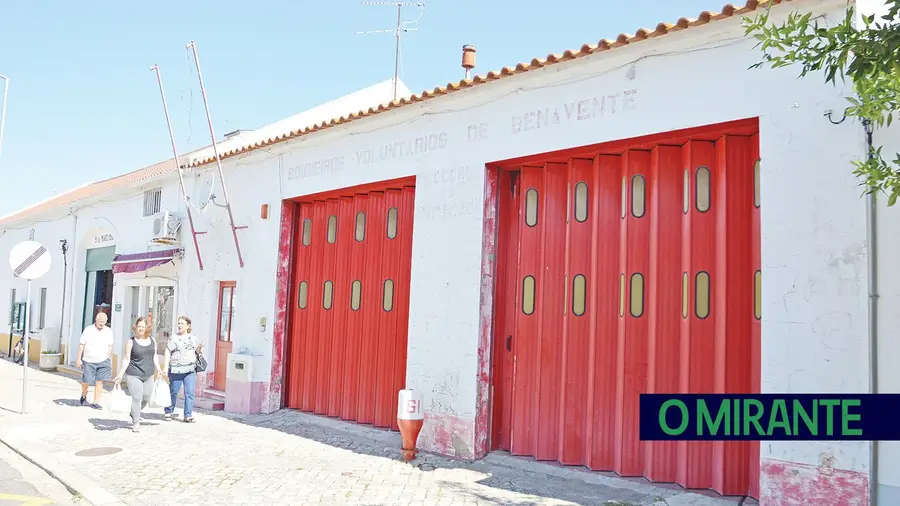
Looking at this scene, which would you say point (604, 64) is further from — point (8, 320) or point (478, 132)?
point (8, 320)

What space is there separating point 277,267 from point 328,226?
1.09 meters

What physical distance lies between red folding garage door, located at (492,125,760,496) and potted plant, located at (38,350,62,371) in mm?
14392

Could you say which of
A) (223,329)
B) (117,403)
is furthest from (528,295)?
(223,329)

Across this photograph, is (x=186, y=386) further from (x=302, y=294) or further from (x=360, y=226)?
(x=360, y=226)

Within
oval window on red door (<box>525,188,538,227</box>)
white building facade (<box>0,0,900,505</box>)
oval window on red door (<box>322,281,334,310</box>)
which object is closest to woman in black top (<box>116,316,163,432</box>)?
white building facade (<box>0,0,900,505</box>)

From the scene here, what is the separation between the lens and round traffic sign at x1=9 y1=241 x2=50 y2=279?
10.6 metres

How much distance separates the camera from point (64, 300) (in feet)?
59.0

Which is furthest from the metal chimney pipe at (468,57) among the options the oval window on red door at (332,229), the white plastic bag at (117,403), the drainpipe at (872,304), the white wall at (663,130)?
the white plastic bag at (117,403)

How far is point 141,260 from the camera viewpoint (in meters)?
13.6

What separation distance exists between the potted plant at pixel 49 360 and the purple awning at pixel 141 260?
15.8ft

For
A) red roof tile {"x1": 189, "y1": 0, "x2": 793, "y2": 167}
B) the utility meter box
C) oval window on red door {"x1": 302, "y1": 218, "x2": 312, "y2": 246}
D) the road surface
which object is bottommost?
the road surface

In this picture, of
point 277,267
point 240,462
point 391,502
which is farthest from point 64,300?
point 391,502

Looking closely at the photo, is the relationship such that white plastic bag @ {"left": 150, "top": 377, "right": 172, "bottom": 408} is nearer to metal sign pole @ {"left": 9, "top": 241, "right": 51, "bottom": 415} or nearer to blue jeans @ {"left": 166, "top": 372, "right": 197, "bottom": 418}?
blue jeans @ {"left": 166, "top": 372, "right": 197, "bottom": 418}

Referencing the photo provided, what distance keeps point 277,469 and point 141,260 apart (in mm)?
7883
